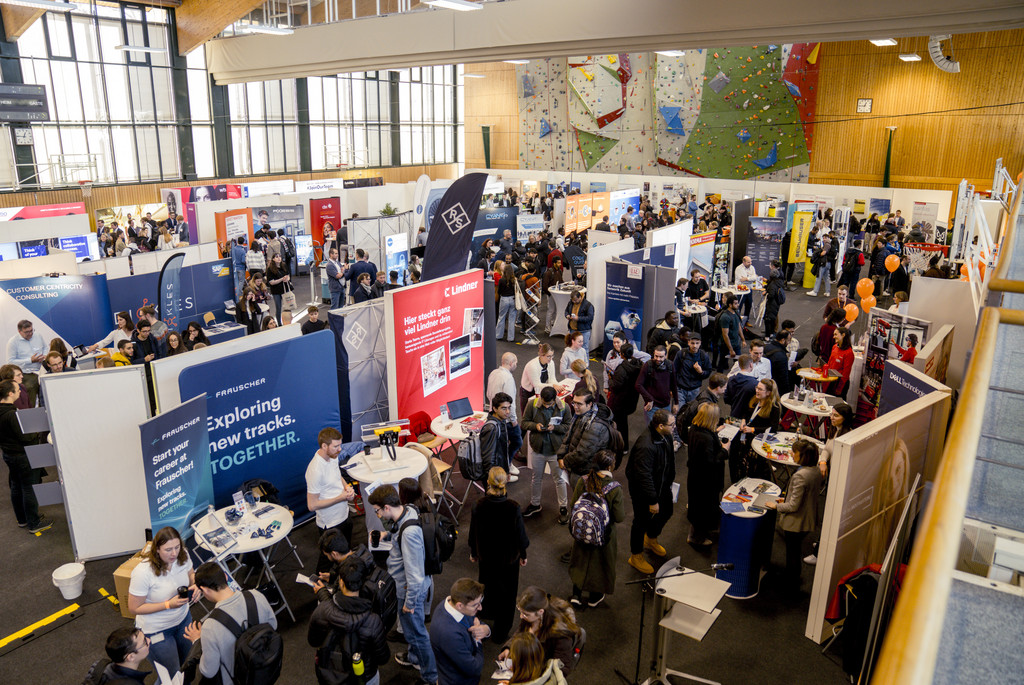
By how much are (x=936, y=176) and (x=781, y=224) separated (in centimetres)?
990

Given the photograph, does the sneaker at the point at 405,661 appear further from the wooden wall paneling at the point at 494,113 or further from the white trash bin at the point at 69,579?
the wooden wall paneling at the point at 494,113

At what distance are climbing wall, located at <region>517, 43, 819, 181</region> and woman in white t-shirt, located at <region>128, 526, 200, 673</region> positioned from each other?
70.6 ft

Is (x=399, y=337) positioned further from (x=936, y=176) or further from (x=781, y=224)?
(x=936, y=176)

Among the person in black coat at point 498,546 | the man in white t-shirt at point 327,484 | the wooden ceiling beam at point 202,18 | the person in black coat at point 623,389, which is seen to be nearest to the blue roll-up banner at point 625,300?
the person in black coat at point 623,389

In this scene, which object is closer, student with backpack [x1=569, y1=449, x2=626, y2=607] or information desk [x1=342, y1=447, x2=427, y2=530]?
student with backpack [x1=569, y1=449, x2=626, y2=607]

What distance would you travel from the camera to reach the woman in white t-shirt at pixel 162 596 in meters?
3.76

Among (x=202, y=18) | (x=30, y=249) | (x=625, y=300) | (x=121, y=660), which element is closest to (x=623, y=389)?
(x=625, y=300)

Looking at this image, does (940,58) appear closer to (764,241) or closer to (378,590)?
(764,241)

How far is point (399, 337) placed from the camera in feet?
22.2

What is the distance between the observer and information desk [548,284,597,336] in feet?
36.4

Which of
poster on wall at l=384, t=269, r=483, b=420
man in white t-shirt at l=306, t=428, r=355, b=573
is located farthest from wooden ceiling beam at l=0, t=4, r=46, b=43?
man in white t-shirt at l=306, t=428, r=355, b=573

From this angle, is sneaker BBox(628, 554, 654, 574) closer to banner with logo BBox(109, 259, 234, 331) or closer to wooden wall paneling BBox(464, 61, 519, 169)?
banner with logo BBox(109, 259, 234, 331)

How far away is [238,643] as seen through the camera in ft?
10.2

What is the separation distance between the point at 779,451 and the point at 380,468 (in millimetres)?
3343
